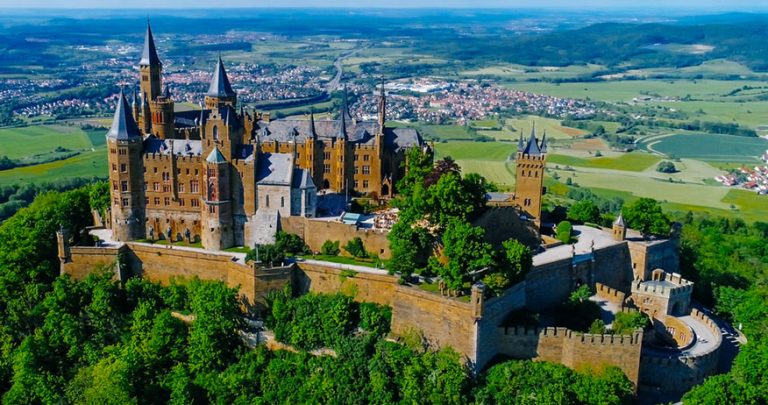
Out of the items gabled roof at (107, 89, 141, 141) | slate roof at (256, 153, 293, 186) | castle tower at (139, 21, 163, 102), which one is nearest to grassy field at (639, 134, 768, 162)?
slate roof at (256, 153, 293, 186)

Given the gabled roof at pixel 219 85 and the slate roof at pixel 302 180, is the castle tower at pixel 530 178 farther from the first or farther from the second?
the gabled roof at pixel 219 85

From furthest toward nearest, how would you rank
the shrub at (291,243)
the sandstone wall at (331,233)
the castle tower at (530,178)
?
the castle tower at (530,178), the shrub at (291,243), the sandstone wall at (331,233)

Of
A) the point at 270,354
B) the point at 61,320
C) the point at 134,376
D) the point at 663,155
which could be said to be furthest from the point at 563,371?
the point at 663,155

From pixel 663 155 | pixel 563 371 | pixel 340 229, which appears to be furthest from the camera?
pixel 663 155

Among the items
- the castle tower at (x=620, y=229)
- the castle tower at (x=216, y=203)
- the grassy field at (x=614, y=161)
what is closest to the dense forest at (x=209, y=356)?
the castle tower at (x=216, y=203)

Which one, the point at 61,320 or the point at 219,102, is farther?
the point at 219,102

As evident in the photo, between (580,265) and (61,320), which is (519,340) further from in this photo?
(61,320)

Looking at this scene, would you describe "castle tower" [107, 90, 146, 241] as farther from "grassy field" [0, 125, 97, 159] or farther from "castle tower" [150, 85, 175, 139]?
"grassy field" [0, 125, 97, 159]
